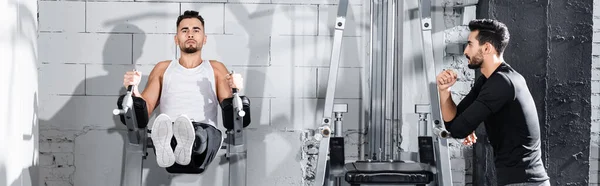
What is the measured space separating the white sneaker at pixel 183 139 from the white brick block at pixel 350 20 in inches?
49.7

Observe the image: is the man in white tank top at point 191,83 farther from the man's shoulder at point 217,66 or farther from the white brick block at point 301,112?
the white brick block at point 301,112

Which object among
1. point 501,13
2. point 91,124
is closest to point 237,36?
point 91,124

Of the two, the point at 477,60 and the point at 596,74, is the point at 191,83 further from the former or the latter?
the point at 596,74

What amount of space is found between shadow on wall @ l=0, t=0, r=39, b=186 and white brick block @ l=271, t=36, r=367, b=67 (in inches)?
56.0

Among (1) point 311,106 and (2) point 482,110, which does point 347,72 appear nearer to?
(1) point 311,106

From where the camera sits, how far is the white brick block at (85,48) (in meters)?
4.23

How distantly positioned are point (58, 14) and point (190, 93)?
40.5 inches

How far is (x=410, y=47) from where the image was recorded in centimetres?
433

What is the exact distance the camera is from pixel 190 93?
391 cm

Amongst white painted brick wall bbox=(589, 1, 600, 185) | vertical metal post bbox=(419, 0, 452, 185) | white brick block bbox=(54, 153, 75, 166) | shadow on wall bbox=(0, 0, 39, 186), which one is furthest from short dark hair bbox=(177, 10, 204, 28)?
white painted brick wall bbox=(589, 1, 600, 185)

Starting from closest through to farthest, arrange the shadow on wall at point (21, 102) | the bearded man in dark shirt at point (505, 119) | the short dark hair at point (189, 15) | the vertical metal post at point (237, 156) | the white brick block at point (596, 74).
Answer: the bearded man in dark shirt at point (505, 119) < the shadow on wall at point (21, 102) < the vertical metal post at point (237, 156) < the short dark hair at point (189, 15) < the white brick block at point (596, 74)

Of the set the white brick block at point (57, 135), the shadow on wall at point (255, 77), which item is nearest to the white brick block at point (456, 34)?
the shadow on wall at point (255, 77)

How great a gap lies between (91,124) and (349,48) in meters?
1.67

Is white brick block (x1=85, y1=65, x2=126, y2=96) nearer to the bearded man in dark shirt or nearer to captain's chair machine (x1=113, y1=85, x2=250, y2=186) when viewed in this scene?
captain's chair machine (x1=113, y1=85, x2=250, y2=186)
